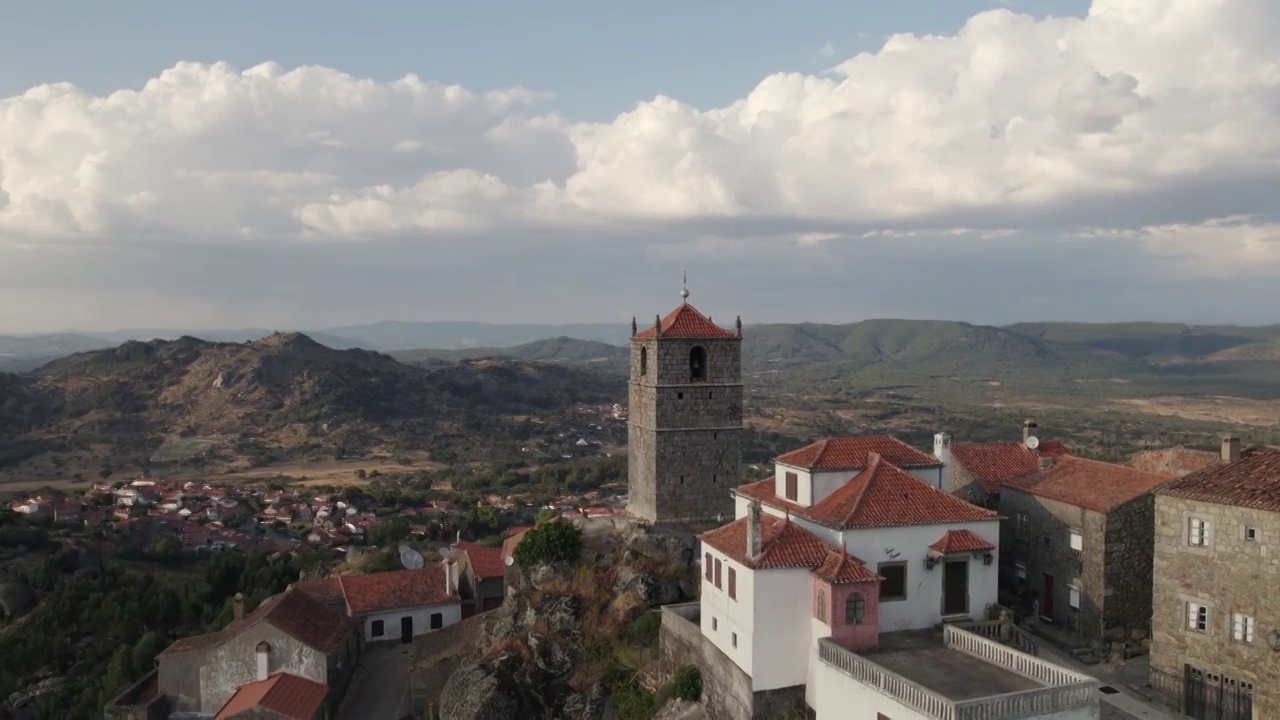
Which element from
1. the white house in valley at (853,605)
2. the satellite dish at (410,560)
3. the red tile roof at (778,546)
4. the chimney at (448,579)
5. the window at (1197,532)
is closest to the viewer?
the white house in valley at (853,605)

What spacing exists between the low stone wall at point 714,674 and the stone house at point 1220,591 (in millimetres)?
9764

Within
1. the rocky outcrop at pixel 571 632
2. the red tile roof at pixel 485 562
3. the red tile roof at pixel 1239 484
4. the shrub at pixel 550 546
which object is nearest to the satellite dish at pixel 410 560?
the red tile roof at pixel 485 562

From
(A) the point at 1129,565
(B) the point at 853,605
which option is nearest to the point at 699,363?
(B) the point at 853,605

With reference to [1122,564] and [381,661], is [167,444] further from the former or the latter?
[1122,564]

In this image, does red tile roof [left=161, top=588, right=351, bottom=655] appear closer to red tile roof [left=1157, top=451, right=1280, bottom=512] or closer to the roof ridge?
the roof ridge

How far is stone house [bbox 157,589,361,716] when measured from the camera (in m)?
30.9

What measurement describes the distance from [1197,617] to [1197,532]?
2130 mm

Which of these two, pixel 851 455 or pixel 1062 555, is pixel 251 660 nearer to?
pixel 851 455

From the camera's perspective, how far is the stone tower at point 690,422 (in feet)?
109

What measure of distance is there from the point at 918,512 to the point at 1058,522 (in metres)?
6.67

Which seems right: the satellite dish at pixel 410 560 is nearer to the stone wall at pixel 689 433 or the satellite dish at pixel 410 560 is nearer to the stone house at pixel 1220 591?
the stone wall at pixel 689 433

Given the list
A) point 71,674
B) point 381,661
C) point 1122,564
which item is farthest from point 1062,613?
point 71,674

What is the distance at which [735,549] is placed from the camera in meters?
24.3

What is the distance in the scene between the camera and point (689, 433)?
33500mm
